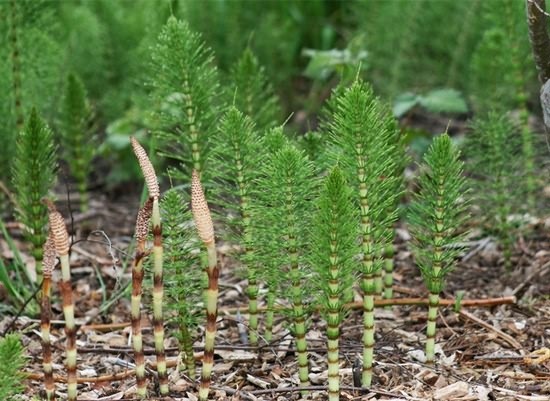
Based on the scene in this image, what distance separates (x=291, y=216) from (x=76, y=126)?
1737 mm

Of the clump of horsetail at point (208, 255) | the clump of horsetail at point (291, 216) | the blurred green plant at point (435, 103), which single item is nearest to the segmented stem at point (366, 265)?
the clump of horsetail at point (291, 216)

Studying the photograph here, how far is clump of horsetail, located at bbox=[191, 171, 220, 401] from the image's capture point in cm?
198

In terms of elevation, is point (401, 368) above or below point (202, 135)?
below

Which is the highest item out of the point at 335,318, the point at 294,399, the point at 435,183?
the point at 435,183

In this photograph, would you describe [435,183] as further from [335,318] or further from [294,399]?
[294,399]

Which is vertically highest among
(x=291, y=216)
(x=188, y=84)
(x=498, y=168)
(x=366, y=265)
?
(x=188, y=84)

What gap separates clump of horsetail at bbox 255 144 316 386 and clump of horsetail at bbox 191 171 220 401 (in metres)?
0.21

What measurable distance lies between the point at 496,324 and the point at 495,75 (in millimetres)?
1263

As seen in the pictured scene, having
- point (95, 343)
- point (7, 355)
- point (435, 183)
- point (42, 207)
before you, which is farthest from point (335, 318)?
point (42, 207)

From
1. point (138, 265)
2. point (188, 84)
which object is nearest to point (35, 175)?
point (188, 84)

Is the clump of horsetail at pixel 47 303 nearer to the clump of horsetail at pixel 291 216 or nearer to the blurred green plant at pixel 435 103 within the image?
the clump of horsetail at pixel 291 216

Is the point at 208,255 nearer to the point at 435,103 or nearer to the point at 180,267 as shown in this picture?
the point at 180,267

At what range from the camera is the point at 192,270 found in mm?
2473

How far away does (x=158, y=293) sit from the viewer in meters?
2.14
